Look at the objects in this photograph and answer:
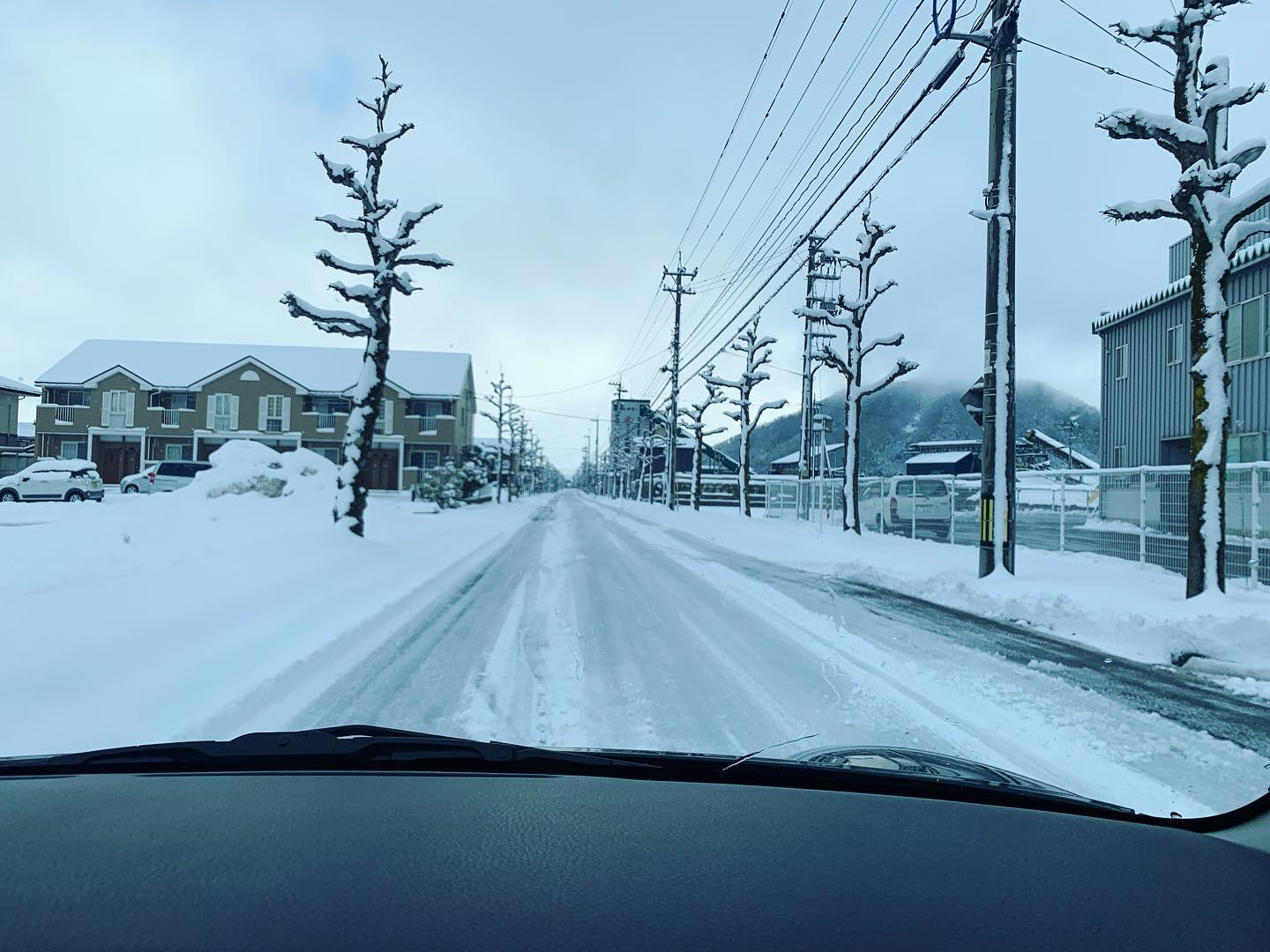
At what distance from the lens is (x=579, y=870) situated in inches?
78.7

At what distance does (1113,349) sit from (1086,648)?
23.8 m

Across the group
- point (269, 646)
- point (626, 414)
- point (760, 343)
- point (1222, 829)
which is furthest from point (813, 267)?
point (626, 414)

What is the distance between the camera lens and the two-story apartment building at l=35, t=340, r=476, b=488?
45.7 m

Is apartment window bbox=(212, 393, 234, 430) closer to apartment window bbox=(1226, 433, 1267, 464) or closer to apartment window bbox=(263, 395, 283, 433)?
apartment window bbox=(263, 395, 283, 433)

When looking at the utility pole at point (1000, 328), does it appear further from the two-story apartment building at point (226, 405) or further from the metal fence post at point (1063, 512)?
the two-story apartment building at point (226, 405)

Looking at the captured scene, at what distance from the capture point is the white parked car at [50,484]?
1194 inches

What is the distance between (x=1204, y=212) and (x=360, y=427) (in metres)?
13.6

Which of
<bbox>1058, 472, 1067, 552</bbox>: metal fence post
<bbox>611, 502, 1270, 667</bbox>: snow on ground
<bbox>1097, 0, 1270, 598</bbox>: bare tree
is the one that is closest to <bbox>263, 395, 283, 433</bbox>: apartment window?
<bbox>611, 502, 1270, 667</bbox>: snow on ground

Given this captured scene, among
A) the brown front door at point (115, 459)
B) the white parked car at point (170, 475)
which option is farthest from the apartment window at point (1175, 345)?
the brown front door at point (115, 459)

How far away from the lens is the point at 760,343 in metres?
39.0

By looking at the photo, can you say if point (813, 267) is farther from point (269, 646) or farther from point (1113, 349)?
point (269, 646)

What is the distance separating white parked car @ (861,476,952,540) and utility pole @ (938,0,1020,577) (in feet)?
29.4

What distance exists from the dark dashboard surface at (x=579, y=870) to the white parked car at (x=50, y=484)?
3398 centimetres

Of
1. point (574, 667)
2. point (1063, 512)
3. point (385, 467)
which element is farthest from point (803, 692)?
point (385, 467)
